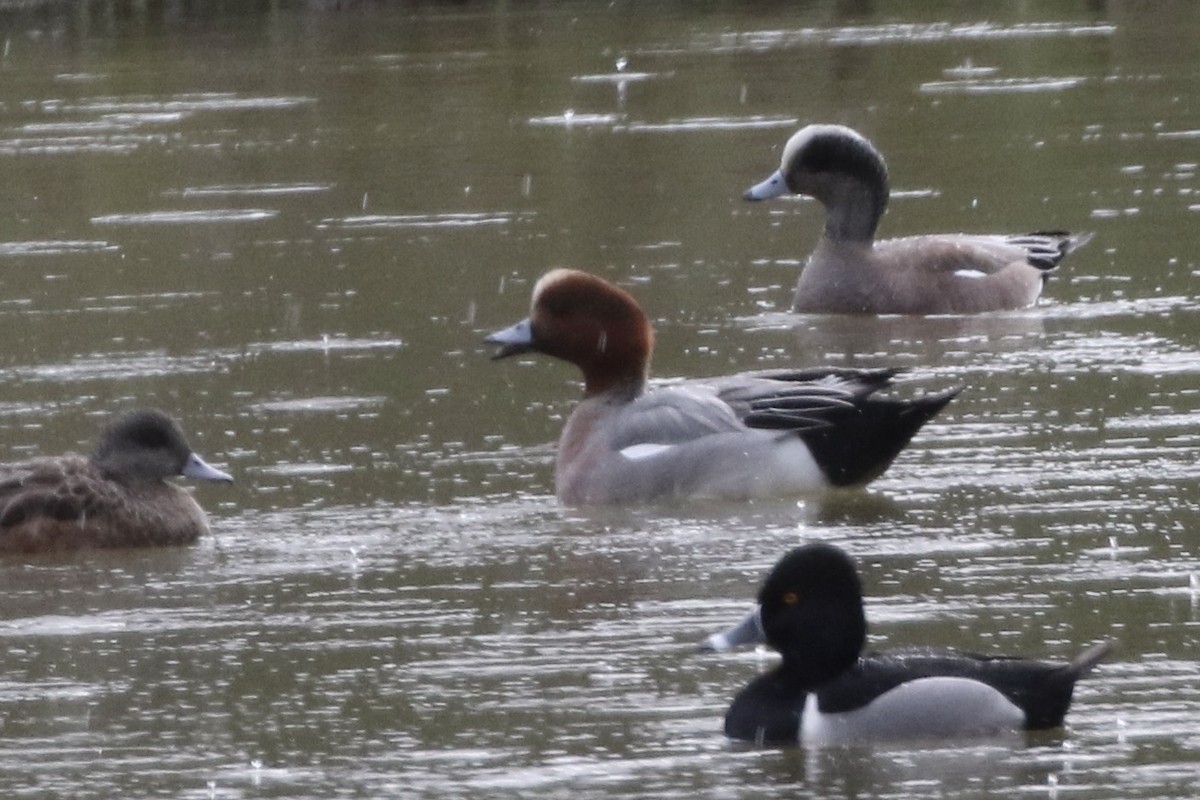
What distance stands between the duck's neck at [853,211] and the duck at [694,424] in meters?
4.18

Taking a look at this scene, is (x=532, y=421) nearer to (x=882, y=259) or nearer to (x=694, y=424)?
(x=694, y=424)

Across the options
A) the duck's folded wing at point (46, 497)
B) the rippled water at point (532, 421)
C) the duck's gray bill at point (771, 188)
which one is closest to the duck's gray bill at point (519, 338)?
the rippled water at point (532, 421)

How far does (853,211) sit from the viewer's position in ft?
47.7

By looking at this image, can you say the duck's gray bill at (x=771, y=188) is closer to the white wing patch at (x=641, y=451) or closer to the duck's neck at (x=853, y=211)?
the duck's neck at (x=853, y=211)

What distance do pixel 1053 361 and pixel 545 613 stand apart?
440 cm

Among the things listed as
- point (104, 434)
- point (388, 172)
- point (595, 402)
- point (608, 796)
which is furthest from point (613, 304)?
point (388, 172)

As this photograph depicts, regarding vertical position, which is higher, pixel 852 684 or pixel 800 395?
pixel 800 395

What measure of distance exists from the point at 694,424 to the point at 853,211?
15.2ft

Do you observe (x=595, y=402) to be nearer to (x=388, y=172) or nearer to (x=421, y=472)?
(x=421, y=472)

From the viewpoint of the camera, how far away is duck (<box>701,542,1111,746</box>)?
688 centimetres

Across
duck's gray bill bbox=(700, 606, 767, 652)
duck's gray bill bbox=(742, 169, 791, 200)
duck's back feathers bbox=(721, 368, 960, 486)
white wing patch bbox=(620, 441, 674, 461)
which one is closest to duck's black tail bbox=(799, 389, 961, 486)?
duck's back feathers bbox=(721, 368, 960, 486)

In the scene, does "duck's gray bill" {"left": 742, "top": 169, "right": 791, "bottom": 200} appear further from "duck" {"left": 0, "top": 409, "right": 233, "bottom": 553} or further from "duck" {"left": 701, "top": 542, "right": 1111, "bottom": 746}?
"duck" {"left": 701, "top": 542, "right": 1111, "bottom": 746}

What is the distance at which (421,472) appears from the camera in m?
10.3

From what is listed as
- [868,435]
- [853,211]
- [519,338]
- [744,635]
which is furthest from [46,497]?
[853,211]
